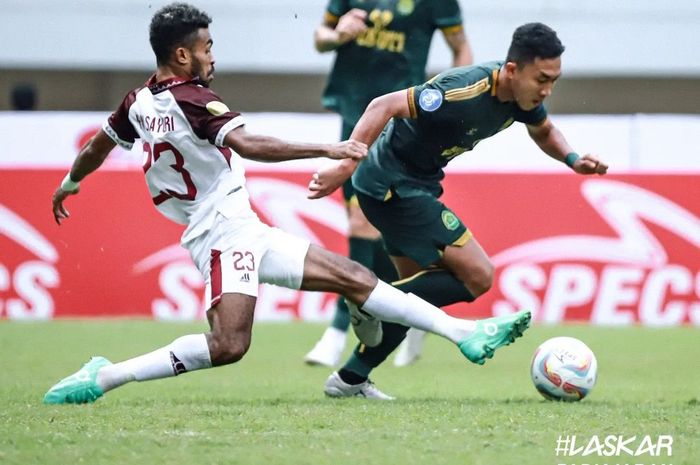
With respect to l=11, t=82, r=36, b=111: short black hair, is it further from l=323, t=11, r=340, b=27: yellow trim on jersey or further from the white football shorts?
the white football shorts

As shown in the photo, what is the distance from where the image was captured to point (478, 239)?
11320 millimetres

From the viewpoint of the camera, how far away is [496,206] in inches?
450

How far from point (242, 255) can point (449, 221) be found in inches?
46.9

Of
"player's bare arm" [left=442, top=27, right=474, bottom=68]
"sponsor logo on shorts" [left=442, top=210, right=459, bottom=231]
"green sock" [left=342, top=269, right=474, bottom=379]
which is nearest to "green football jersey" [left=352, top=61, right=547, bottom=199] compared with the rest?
"sponsor logo on shorts" [left=442, top=210, right=459, bottom=231]

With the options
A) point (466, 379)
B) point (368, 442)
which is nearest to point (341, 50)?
point (466, 379)

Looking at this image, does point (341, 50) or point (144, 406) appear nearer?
point (144, 406)

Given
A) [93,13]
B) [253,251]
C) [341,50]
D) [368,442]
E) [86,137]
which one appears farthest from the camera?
[93,13]

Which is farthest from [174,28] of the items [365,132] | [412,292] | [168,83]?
[412,292]

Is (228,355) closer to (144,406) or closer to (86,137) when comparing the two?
(144,406)

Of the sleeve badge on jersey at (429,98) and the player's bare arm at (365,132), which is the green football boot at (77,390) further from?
the sleeve badge on jersey at (429,98)

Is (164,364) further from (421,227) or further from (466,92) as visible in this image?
(466,92)

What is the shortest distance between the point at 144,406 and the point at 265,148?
127cm

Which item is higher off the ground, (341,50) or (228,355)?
(341,50)

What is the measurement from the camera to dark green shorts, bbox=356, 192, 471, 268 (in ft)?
22.0
